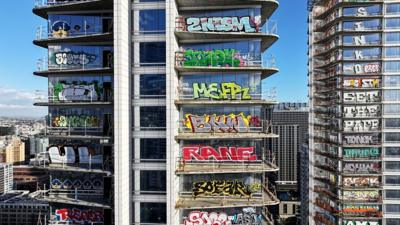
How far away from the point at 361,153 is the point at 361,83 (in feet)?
37.7

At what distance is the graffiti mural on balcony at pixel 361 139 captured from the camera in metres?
63.0

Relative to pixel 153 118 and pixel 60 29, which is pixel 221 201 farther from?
pixel 60 29

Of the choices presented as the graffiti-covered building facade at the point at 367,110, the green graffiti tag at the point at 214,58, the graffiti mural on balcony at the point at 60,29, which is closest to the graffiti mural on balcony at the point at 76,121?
the graffiti mural on balcony at the point at 60,29

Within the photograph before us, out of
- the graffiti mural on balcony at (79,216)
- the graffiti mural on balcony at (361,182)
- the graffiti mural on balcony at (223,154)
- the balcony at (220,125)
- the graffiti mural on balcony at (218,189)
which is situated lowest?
the graffiti mural on balcony at (361,182)

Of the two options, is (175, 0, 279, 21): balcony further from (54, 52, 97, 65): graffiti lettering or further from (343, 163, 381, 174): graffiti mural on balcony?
(343, 163, 381, 174): graffiti mural on balcony

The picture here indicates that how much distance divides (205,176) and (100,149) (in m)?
8.58

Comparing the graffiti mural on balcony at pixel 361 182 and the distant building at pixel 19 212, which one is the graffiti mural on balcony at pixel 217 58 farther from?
the distant building at pixel 19 212

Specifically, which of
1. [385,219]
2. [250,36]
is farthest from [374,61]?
[250,36]

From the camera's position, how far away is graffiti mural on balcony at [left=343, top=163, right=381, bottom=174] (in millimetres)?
62938

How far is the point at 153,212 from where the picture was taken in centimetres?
2828

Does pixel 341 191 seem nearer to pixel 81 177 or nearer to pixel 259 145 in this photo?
pixel 259 145

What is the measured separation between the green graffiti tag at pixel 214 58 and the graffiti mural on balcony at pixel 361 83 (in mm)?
39580

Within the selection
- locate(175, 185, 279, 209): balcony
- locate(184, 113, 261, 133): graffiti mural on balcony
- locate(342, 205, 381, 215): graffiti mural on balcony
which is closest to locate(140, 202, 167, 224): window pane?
locate(175, 185, 279, 209): balcony

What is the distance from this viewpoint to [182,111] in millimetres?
30172
